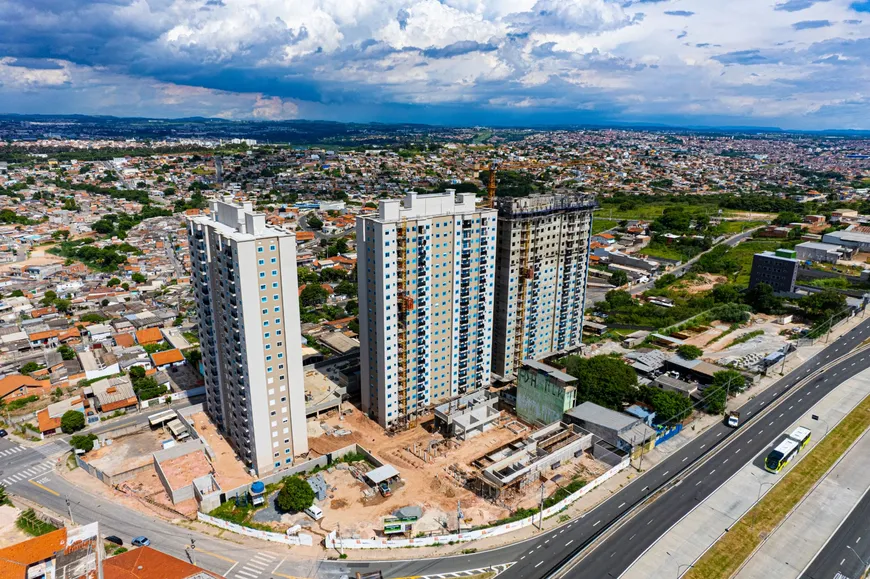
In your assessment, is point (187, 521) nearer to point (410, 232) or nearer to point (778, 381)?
point (410, 232)

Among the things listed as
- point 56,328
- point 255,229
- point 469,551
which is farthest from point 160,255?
point 469,551

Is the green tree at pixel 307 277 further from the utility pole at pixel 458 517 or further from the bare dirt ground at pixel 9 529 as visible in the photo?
the utility pole at pixel 458 517

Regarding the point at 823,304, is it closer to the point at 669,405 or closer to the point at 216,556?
the point at 669,405

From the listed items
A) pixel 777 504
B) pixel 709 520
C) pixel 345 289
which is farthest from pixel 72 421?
pixel 777 504

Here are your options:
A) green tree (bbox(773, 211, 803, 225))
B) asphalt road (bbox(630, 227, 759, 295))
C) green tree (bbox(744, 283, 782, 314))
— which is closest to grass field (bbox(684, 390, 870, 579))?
green tree (bbox(744, 283, 782, 314))

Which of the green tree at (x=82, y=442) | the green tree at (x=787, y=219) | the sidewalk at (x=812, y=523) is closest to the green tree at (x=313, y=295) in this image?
the green tree at (x=82, y=442)

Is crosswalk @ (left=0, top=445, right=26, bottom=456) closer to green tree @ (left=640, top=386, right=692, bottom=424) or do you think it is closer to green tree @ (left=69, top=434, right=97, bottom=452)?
green tree @ (left=69, top=434, right=97, bottom=452)
